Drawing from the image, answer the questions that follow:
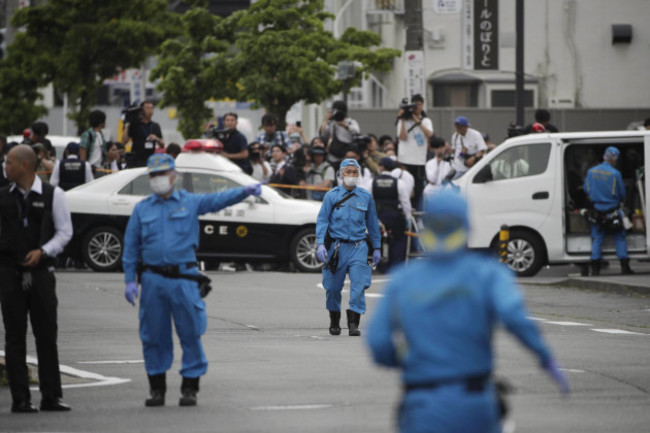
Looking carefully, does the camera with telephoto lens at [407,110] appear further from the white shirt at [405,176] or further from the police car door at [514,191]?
the police car door at [514,191]

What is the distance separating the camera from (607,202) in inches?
890

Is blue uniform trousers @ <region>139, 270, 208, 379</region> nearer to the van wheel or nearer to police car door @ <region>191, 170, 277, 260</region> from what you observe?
police car door @ <region>191, 170, 277, 260</region>

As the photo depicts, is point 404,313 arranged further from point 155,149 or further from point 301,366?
point 155,149

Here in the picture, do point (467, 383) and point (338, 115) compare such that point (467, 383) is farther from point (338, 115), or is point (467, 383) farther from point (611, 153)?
point (338, 115)

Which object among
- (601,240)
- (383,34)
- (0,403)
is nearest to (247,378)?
(0,403)

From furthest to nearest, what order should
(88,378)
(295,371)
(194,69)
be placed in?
(194,69)
(295,371)
(88,378)

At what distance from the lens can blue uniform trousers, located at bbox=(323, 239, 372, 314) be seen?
51.1ft

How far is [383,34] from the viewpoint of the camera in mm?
49156

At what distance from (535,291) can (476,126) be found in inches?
724

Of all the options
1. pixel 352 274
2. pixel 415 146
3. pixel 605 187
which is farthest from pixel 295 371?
pixel 415 146

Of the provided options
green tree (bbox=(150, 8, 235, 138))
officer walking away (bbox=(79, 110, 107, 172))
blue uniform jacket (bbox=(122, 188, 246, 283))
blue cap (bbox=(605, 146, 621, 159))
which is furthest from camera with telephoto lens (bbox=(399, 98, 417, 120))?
green tree (bbox=(150, 8, 235, 138))

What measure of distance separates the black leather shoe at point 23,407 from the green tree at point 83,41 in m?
38.6

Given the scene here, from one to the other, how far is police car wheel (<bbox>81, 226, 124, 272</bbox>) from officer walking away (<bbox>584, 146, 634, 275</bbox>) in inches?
A: 283

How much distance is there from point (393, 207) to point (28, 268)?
13.6 meters
